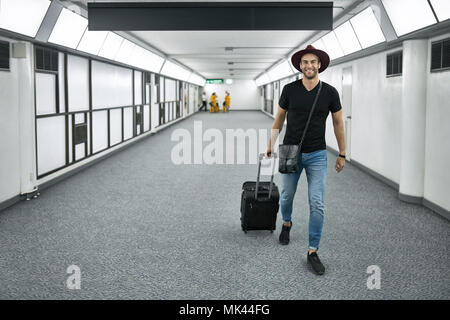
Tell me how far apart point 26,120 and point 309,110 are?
13.9 feet

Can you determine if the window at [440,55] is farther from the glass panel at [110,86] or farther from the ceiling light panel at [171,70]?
the ceiling light panel at [171,70]

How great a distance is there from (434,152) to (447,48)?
1.25m

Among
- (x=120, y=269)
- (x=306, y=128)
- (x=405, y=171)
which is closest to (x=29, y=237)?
(x=120, y=269)

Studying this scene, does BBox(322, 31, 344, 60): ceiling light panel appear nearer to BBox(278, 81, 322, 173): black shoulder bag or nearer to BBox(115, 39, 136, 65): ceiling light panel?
BBox(115, 39, 136, 65): ceiling light panel

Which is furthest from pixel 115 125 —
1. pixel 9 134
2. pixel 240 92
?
pixel 240 92

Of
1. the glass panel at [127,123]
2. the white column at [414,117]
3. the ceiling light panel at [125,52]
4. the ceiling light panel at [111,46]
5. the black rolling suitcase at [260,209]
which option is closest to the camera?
the black rolling suitcase at [260,209]

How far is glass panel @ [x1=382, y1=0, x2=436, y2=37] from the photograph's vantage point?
15.9ft

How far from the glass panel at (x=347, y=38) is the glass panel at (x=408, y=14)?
84.4 inches

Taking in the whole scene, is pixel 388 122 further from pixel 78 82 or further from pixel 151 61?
pixel 151 61

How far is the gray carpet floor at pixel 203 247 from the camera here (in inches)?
123

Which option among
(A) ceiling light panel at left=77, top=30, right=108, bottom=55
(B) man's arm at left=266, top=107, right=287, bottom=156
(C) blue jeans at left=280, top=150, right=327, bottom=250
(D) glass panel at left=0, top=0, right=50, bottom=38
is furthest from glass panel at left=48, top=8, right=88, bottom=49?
(C) blue jeans at left=280, top=150, right=327, bottom=250

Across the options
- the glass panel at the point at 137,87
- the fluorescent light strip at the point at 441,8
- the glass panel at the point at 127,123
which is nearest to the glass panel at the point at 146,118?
the glass panel at the point at 137,87

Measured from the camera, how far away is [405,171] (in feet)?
19.5
